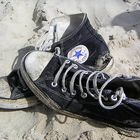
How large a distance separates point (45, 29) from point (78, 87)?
648 millimetres

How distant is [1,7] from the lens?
221cm

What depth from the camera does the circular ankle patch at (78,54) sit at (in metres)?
1.69

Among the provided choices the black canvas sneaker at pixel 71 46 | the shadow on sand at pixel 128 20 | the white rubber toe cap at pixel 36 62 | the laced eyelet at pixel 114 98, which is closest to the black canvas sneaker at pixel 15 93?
the black canvas sneaker at pixel 71 46

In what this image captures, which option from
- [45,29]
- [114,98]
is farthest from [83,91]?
[45,29]

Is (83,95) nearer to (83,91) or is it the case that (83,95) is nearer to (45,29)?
(83,91)

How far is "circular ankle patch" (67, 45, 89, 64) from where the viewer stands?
1.69 metres

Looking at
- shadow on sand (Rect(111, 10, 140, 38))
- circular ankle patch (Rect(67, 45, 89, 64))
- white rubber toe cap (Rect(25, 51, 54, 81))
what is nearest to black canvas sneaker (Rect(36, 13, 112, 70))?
circular ankle patch (Rect(67, 45, 89, 64))

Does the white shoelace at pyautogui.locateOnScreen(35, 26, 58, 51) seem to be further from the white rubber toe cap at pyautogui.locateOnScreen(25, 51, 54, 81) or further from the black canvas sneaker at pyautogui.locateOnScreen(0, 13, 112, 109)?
the white rubber toe cap at pyautogui.locateOnScreen(25, 51, 54, 81)

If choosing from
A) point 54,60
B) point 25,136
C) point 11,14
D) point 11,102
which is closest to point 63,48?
point 54,60

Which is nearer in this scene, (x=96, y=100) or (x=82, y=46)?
(x=96, y=100)

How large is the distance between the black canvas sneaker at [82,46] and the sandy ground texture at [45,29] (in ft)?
0.27

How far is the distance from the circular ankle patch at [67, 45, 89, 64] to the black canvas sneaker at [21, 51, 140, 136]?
0.19 metres

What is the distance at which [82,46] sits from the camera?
1.72 m

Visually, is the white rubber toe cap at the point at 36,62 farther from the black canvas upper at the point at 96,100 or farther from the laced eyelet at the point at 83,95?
the laced eyelet at the point at 83,95
